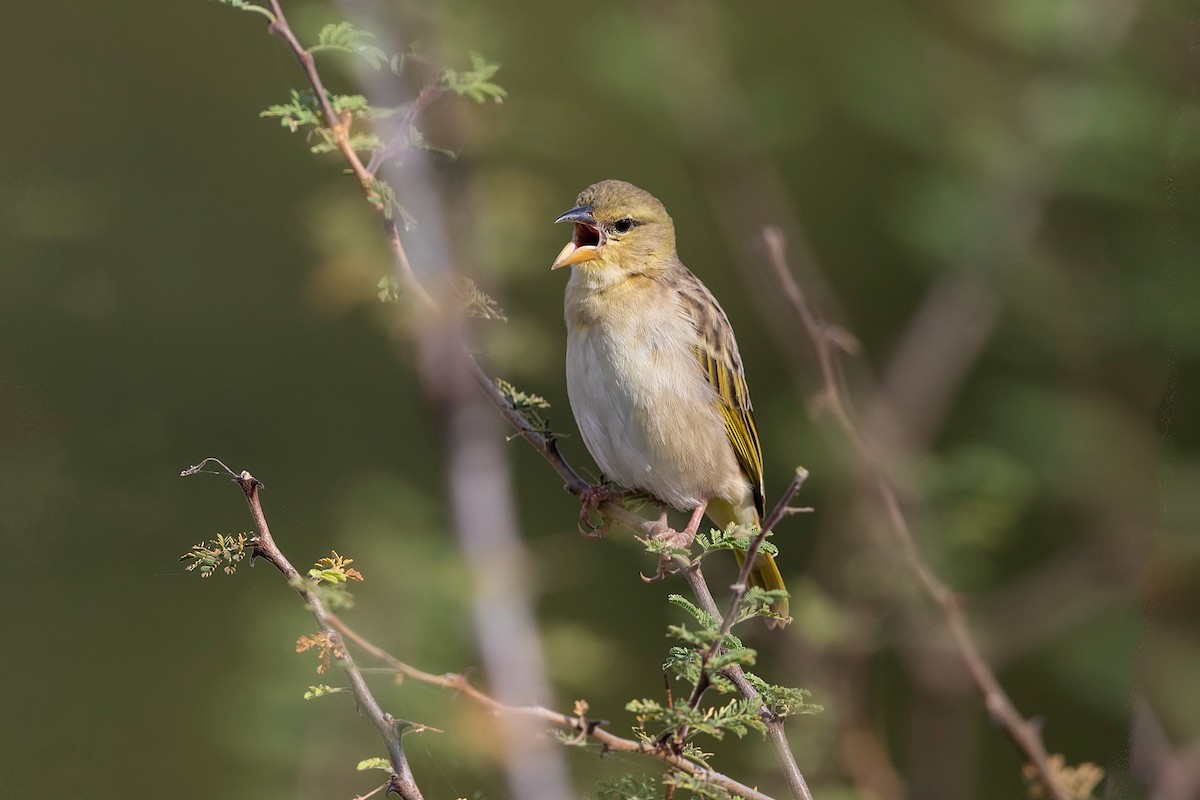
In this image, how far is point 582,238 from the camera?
2941 millimetres

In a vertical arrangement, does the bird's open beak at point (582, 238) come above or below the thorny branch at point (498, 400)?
above

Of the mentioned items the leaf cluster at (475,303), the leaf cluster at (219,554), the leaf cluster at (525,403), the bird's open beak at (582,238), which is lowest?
the leaf cluster at (219,554)

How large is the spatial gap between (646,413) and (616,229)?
0.44 m

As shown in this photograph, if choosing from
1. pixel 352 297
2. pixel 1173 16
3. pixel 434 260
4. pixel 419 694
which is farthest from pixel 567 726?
pixel 1173 16

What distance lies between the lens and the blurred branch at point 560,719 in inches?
42.9

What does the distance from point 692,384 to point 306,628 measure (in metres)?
1.24

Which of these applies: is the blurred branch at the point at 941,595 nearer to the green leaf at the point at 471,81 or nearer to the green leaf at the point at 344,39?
the green leaf at the point at 471,81

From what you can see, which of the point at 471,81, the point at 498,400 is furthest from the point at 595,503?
the point at 471,81

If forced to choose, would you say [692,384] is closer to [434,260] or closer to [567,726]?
[434,260]

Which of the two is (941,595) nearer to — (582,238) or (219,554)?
(219,554)

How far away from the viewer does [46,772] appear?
78.0 inches

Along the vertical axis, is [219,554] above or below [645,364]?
below

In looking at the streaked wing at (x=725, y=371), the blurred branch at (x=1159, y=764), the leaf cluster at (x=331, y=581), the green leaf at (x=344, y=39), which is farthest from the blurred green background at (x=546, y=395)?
the green leaf at (x=344, y=39)

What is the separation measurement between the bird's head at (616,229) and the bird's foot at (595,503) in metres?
0.51
